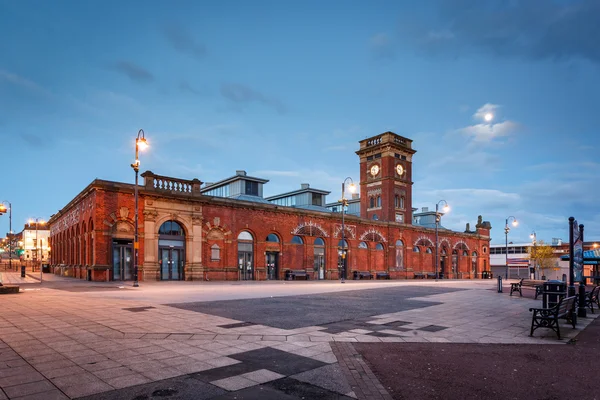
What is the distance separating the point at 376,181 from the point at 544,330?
53729mm

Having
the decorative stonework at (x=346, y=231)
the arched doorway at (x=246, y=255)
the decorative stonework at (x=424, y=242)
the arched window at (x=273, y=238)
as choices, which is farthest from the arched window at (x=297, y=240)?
the decorative stonework at (x=424, y=242)

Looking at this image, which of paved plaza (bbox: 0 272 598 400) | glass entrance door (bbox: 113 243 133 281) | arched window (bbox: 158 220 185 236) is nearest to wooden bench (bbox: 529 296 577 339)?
paved plaza (bbox: 0 272 598 400)

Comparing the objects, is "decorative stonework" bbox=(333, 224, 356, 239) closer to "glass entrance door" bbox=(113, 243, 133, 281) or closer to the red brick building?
the red brick building

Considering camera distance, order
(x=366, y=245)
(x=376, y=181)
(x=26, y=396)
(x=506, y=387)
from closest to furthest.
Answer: (x=26, y=396)
(x=506, y=387)
(x=366, y=245)
(x=376, y=181)

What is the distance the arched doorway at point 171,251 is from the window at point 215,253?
2.52 meters

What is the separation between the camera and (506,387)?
6023mm

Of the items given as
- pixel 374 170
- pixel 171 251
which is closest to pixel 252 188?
pixel 171 251

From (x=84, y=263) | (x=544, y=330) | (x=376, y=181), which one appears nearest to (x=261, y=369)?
(x=544, y=330)

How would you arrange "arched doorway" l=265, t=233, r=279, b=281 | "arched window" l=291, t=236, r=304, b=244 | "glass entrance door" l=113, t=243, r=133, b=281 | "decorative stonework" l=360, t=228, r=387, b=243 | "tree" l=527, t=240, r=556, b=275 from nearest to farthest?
"glass entrance door" l=113, t=243, r=133, b=281, "arched doorway" l=265, t=233, r=279, b=281, "arched window" l=291, t=236, r=304, b=244, "decorative stonework" l=360, t=228, r=387, b=243, "tree" l=527, t=240, r=556, b=275

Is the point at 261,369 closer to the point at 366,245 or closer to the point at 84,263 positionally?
the point at 84,263

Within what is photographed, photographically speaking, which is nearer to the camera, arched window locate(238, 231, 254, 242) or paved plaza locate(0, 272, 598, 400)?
paved plaza locate(0, 272, 598, 400)

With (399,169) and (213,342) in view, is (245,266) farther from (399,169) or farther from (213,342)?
(399,169)

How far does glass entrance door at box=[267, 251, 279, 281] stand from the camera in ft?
129

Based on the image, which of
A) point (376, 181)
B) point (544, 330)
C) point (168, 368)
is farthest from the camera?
point (376, 181)
